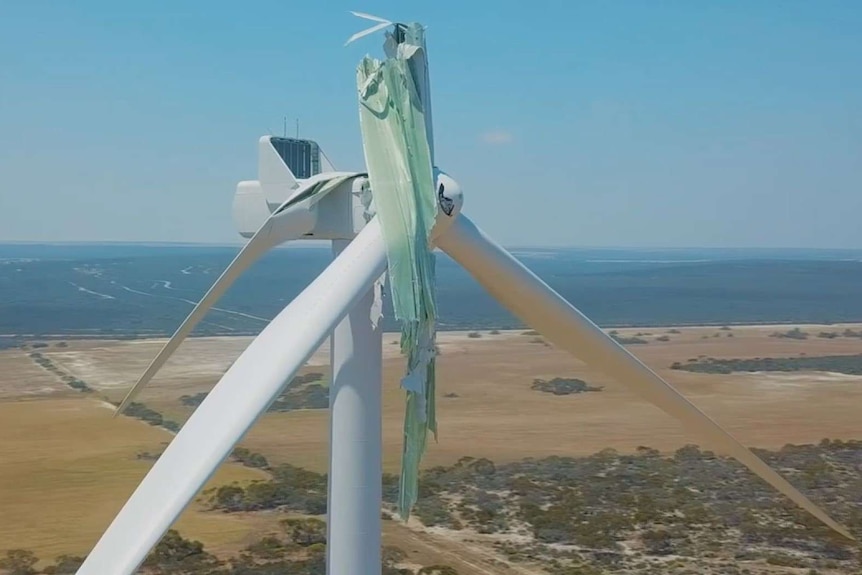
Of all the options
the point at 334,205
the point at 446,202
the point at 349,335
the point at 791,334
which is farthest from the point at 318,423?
the point at 791,334

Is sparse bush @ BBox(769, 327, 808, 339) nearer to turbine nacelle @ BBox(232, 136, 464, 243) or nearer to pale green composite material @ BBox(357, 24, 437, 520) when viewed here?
turbine nacelle @ BBox(232, 136, 464, 243)

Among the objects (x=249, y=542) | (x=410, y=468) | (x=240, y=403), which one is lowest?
(x=249, y=542)

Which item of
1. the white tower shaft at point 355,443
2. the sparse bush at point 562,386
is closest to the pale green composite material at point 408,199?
the white tower shaft at point 355,443

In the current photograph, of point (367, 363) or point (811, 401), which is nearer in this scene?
point (367, 363)

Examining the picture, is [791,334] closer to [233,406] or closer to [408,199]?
[408,199]

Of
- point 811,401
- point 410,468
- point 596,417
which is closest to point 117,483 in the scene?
point 596,417

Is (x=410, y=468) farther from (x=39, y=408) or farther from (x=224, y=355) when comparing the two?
(x=224, y=355)

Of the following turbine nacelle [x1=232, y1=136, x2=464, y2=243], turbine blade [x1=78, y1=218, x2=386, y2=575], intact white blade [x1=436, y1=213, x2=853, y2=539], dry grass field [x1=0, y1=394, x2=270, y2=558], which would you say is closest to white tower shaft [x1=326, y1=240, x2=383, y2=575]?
turbine blade [x1=78, y1=218, x2=386, y2=575]
